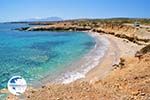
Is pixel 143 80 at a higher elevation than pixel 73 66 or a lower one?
higher

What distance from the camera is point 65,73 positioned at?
2456 cm

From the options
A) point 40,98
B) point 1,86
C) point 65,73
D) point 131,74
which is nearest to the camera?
point 40,98

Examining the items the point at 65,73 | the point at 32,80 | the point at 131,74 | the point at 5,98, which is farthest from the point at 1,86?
the point at 131,74

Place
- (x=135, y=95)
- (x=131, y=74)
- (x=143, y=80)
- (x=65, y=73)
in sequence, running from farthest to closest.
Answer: (x=65, y=73), (x=131, y=74), (x=143, y=80), (x=135, y=95)

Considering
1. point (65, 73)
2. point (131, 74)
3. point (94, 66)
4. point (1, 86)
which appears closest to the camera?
point (131, 74)

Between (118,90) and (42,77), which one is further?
(42,77)

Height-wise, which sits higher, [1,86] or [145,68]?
[145,68]

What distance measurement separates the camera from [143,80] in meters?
15.9

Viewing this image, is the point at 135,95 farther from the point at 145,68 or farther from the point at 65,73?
the point at 65,73

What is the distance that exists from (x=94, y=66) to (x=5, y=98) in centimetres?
1261

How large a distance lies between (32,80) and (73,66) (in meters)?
6.74

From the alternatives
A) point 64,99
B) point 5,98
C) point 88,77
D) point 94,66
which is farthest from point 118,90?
point 94,66

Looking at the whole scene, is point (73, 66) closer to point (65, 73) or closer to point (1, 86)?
point (65, 73)

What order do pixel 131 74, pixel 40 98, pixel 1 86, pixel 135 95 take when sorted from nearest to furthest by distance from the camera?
pixel 135 95, pixel 40 98, pixel 131 74, pixel 1 86
